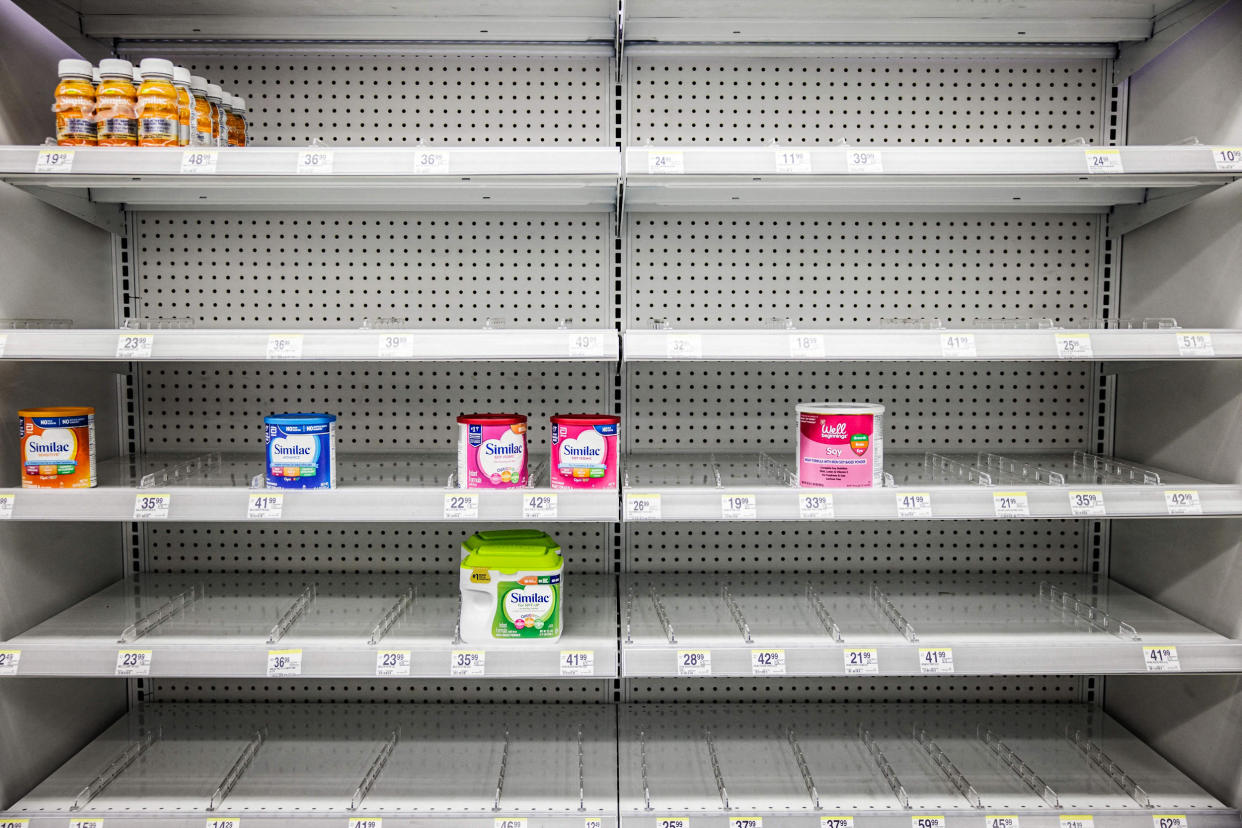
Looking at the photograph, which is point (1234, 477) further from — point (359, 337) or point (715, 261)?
point (359, 337)

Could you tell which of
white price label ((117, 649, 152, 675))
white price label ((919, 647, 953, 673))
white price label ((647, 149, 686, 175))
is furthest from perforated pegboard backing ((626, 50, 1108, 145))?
white price label ((117, 649, 152, 675))

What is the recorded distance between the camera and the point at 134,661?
5.16 feet

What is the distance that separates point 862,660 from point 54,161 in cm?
200

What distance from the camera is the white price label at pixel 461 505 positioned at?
5.07ft

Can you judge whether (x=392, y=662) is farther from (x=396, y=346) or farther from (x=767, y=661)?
(x=767, y=661)

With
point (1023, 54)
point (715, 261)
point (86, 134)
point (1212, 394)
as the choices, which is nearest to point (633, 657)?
point (715, 261)

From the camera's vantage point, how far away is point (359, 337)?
156 cm

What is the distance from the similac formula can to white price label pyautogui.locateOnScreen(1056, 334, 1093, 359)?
1.16m

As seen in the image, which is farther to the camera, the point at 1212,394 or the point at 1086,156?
the point at 1212,394

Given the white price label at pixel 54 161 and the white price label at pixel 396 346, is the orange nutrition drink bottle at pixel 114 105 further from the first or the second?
the white price label at pixel 396 346

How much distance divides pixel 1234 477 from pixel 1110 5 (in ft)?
3.95

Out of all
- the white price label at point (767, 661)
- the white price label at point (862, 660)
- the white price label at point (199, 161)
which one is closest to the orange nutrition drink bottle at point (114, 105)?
the white price label at point (199, 161)

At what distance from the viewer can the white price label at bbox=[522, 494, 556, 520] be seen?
5.08 ft

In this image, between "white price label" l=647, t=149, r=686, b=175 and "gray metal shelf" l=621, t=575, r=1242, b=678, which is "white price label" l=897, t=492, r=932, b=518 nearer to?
"gray metal shelf" l=621, t=575, r=1242, b=678
